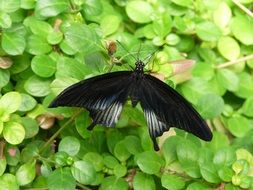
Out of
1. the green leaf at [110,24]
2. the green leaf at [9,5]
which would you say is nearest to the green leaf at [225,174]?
the green leaf at [110,24]

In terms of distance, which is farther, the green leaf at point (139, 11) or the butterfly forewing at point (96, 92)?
the green leaf at point (139, 11)

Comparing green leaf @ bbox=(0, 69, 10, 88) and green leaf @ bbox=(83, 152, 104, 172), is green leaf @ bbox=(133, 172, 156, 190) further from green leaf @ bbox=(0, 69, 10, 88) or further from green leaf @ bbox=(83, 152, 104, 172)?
green leaf @ bbox=(0, 69, 10, 88)

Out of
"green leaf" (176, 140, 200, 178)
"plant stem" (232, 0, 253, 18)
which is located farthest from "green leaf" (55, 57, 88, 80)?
"plant stem" (232, 0, 253, 18)

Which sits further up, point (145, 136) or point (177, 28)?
point (177, 28)

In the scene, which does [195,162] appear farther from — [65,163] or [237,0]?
[237,0]

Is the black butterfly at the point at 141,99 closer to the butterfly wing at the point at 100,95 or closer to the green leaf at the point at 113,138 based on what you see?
the butterfly wing at the point at 100,95

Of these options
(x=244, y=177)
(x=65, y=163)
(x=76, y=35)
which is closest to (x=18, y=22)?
(x=76, y=35)
